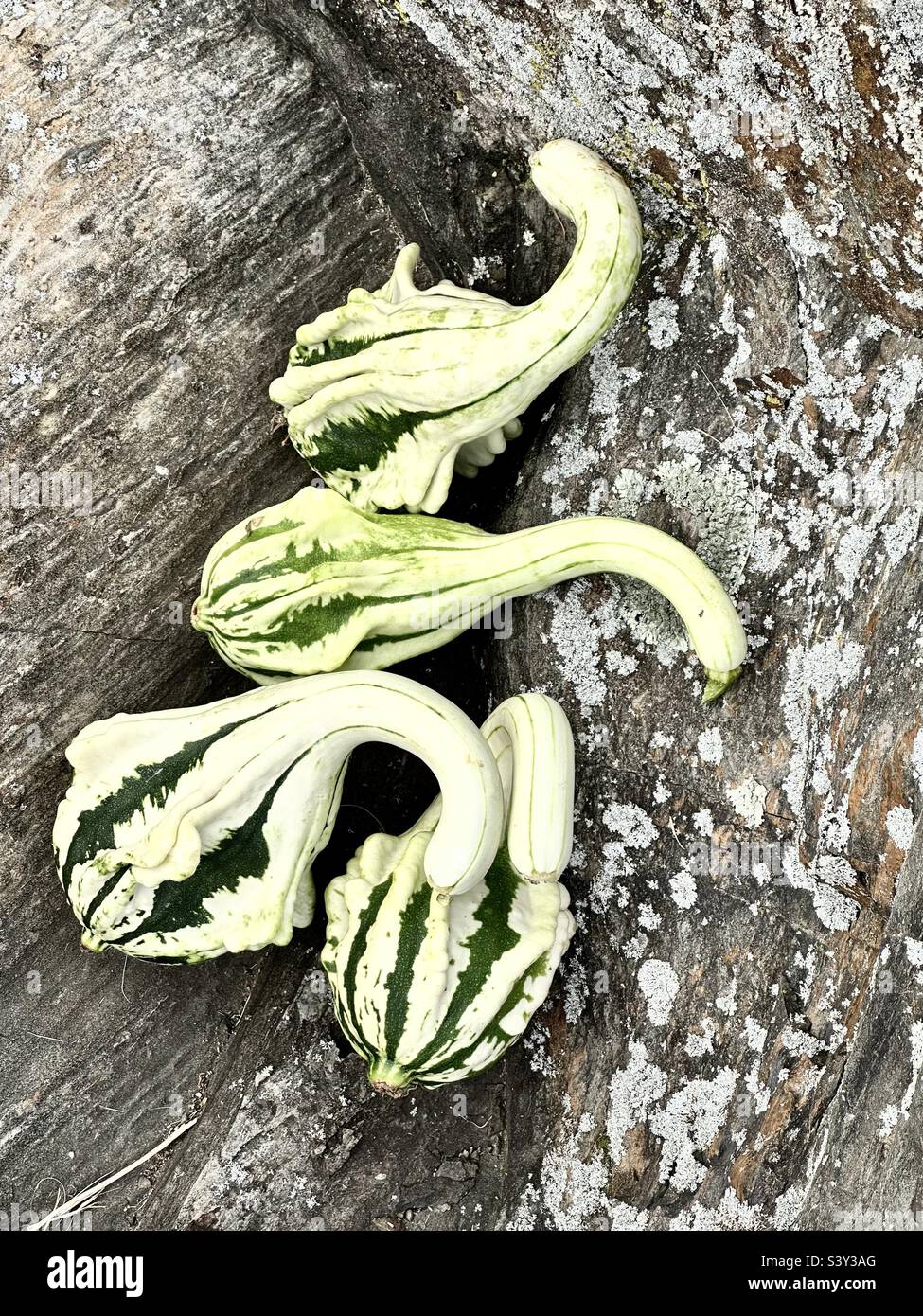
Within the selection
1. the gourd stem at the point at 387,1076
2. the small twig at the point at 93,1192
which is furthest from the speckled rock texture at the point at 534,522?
the gourd stem at the point at 387,1076

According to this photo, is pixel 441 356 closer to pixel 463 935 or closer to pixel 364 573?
pixel 364 573

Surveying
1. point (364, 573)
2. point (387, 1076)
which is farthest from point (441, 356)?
point (387, 1076)

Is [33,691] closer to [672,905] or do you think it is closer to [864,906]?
[672,905]

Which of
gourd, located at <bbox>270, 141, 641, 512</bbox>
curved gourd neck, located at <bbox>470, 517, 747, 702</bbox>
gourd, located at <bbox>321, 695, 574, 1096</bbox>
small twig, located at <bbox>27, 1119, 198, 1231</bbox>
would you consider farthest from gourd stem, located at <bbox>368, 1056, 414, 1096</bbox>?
gourd, located at <bbox>270, 141, 641, 512</bbox>

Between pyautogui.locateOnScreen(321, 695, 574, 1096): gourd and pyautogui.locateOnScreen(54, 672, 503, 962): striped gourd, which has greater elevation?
pyautogui.locateOnScreen(54, 672, 503, 962): striped gourd

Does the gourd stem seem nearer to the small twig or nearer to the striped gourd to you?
the striped gourd
